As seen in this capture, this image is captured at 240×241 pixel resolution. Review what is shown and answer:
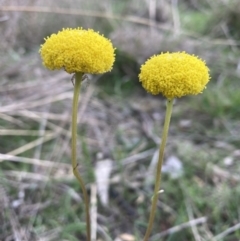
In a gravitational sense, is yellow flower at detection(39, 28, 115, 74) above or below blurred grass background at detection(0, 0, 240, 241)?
above

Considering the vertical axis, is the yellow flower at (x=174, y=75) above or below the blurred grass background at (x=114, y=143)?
above

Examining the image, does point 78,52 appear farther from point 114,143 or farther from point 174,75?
point 114,143

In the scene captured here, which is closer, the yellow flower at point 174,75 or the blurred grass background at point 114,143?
the yellow flower at point 174,75

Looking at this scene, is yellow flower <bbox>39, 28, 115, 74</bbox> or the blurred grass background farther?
the blurred grass background

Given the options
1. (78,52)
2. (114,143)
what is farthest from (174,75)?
(114,143)

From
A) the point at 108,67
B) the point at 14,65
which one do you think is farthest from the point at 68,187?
the point at 14,65

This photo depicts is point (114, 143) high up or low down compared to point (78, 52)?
down

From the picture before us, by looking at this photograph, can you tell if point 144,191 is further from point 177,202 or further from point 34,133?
point 34,133
